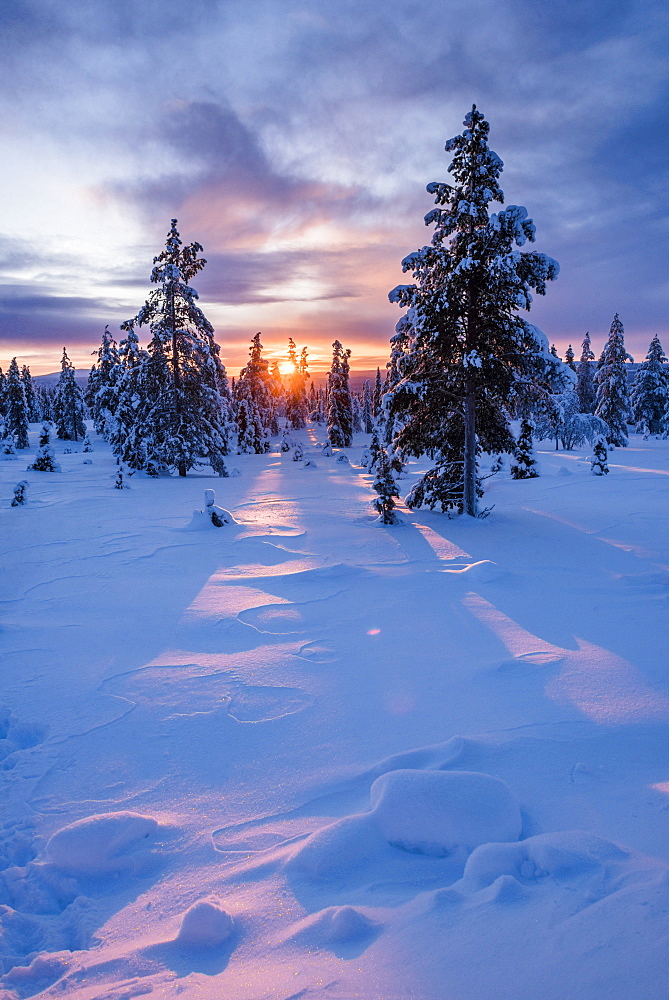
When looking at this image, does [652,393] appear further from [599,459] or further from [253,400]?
[253,400]

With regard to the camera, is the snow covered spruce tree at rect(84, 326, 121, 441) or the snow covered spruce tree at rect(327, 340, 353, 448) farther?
the snow covered spruce tree at rect(327, 340, 353, 448)

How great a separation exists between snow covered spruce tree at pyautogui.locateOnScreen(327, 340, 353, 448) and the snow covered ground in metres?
43.0

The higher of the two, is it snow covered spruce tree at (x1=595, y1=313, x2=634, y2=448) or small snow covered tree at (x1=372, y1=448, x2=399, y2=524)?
snow covered spruce tree at (x1=595, y1=313, x2=634, y2=448)

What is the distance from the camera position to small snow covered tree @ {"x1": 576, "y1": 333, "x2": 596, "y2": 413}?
60438 mm

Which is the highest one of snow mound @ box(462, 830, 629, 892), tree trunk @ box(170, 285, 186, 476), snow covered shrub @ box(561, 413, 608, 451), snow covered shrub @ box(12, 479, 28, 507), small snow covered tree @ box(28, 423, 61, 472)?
tree trunk @ box(170, 285, 186, 476)

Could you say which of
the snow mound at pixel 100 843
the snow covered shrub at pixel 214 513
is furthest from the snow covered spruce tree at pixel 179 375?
the snow mound at pixel 100 843

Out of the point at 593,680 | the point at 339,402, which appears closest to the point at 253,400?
the point at 339,402

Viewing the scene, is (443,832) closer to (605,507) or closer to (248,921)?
(248,921)

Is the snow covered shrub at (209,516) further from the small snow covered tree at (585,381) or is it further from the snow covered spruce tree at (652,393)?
the small snow covered tree at (585,381)

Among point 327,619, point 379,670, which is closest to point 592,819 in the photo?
point 379,670

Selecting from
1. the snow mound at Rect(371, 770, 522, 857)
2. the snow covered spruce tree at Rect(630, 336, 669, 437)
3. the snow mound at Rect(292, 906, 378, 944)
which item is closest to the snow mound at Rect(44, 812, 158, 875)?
the snow mound at Rect(292, 906, 378, 944)

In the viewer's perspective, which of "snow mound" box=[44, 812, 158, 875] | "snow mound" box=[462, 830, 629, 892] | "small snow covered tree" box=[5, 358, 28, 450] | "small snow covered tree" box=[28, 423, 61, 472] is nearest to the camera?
"snow mound" box=[462, 830, 629, 892]

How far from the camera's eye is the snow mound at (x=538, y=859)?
265cm

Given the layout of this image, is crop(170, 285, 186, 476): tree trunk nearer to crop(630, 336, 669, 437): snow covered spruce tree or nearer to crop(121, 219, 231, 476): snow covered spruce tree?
crop(121, 219, 231, 476): snow covered spruce tree
